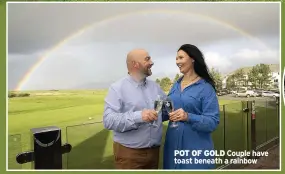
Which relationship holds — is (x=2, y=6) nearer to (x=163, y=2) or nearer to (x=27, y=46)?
(x=27, y=46)

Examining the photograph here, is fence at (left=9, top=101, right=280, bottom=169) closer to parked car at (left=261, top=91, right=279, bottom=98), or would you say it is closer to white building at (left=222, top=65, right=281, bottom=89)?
parked car at (left=261, top=91, right=279, bottom=98)

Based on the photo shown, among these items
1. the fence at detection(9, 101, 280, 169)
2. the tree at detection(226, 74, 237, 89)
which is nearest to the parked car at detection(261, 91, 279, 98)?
the fence at detection(9, 101, 280, 169)

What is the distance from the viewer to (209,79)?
9.97 feet

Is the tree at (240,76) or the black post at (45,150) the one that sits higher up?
the tree at (240,76)

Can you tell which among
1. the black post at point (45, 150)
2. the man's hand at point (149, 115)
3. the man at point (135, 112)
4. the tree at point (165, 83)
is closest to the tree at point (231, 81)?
the tree at point (165, 83)

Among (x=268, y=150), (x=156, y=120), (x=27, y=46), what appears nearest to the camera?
(x=156, y=120)

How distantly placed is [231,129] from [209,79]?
1092mm

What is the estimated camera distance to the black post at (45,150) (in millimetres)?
3066

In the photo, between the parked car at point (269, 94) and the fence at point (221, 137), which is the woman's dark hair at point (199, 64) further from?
the parked car at point (269, 94)

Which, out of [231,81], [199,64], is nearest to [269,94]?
[231,81]

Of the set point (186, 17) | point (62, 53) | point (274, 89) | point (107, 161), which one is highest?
point (186, 17)

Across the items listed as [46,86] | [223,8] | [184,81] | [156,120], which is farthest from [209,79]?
[46,86]

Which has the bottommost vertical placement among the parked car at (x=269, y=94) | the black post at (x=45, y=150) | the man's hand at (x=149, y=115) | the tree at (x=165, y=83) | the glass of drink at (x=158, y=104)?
the black post at (x=45, y=150)

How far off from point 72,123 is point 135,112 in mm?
816
